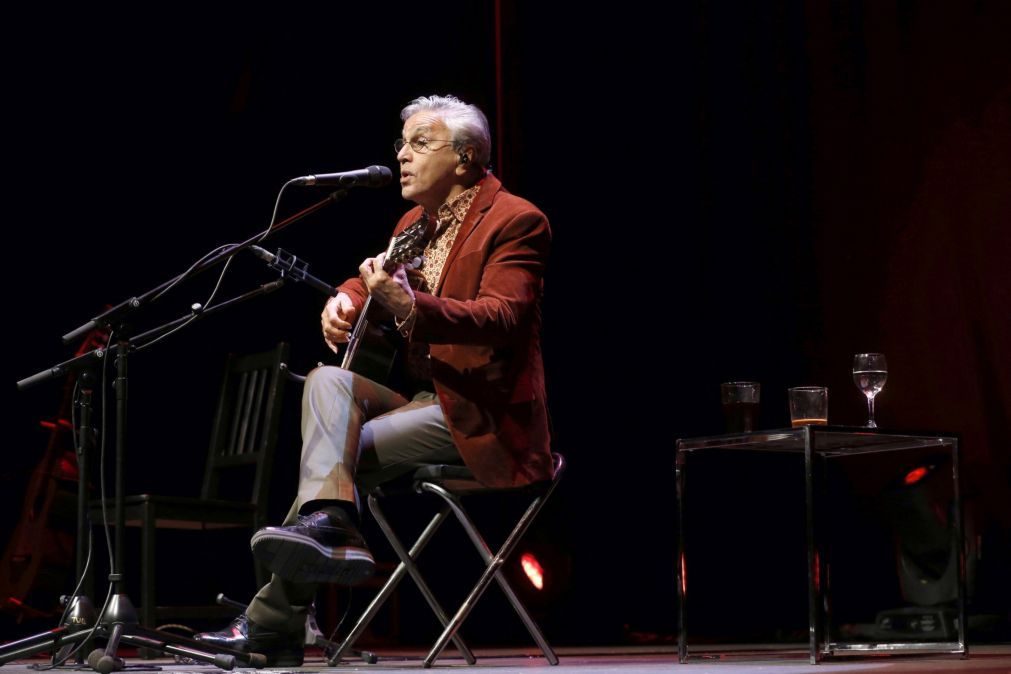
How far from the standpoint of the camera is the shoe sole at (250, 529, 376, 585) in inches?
88.0

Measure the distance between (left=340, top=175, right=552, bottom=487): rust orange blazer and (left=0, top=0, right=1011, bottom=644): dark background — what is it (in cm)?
147

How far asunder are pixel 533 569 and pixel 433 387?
1.62 m

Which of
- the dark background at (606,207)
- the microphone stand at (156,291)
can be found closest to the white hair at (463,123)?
the microphone stand at (156,291)

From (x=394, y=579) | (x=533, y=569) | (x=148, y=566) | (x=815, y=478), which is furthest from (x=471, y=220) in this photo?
(x=533, y=569)

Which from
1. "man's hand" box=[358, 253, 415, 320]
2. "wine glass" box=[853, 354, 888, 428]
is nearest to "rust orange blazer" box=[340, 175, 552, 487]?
"man's hand" box=[358, 253, 415, 320]

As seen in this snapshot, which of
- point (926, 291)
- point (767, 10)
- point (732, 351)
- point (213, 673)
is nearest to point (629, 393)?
point (732, 351)

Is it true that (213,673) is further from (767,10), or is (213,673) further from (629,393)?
(767,10)

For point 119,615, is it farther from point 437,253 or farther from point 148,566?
point 148,566

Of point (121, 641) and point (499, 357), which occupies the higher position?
point (499, 357)

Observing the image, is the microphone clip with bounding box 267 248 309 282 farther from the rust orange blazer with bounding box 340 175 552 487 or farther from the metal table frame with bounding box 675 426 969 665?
the metal table frame with bounding box 675 426 969 665

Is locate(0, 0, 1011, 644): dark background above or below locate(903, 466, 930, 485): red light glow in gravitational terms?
above

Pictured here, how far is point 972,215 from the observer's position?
3562 mm

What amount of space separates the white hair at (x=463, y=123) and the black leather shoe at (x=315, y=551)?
3.07 ft

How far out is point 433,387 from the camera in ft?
9.05
